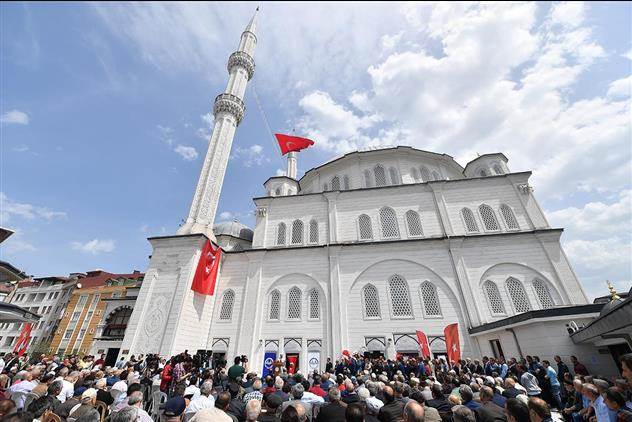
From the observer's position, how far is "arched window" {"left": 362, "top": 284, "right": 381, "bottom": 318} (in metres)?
16.4

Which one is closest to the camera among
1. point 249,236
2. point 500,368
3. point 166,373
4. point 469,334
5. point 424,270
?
point 166,373

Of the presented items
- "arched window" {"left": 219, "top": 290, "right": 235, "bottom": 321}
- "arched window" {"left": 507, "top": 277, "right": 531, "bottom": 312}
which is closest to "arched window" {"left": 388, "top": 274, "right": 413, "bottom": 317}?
"arched window" {"left": 507, "top": 277, "right": 531, "bottom": 312}

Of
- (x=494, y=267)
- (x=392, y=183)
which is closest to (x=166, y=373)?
(x=494, y=267)

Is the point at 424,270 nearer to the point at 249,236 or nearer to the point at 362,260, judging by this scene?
the point at 362,260

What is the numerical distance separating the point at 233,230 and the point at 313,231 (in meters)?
8.54

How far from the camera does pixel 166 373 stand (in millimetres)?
9195

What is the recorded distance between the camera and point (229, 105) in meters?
23.5

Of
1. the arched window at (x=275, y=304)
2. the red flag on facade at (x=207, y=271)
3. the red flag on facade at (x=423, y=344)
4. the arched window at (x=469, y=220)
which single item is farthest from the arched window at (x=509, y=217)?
the red flag on facade at (x=207, y=271)

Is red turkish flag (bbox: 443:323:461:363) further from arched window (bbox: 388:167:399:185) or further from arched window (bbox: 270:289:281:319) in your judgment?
arched window (bbox: 388:167:399:185)

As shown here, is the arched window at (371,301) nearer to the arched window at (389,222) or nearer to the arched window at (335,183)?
the arched window at (389,222)

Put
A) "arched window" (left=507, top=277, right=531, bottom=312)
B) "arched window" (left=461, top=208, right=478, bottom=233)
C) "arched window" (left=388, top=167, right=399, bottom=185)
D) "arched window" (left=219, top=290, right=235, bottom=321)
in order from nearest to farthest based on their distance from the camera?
"arched window" (left=507, top=277, right=531, bottom=312) → "arched window" (left=219, top=290, right=235, bottom=321) → "arched window" (left=461, top=208, right=478, bottom=233) → "arched window" (left=388, top=167, right=399, bottom=185)

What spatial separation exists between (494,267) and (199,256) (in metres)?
18.9

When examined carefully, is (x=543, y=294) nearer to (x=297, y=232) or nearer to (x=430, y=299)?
A: (x=430, y=299)

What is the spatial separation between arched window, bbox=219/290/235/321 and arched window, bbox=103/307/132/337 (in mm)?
13456
